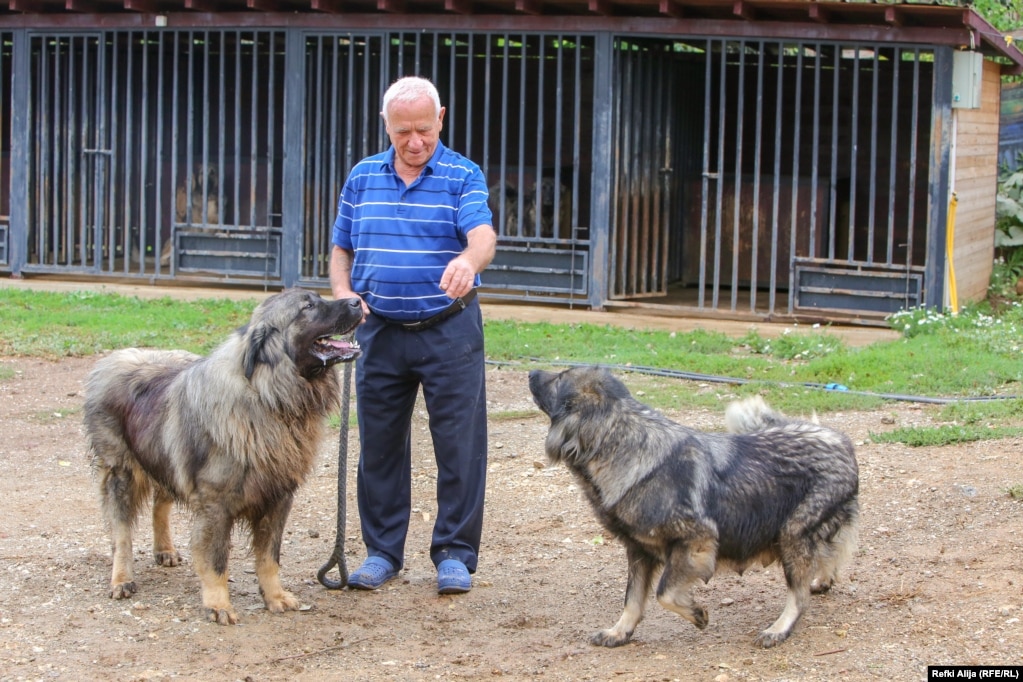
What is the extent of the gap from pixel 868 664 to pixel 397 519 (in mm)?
2198

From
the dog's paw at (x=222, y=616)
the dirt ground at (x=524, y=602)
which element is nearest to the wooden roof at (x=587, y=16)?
the dirt ground at (x=524, y=602)

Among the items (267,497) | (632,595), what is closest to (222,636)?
(267,497)

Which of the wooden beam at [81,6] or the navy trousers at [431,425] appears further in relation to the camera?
the wooden beam at [81,6]

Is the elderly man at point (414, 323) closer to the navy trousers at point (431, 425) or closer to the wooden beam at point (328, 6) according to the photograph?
the navy trousers at point (431, 425)

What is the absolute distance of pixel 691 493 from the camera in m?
4.79

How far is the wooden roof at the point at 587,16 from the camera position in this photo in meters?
11.1

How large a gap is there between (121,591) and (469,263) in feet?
7.00

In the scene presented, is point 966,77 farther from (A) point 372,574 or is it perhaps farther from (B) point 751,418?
(A) point 372,574

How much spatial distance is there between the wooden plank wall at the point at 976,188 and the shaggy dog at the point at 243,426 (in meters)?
8.40

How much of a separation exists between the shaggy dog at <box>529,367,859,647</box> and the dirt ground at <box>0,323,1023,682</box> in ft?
0.88

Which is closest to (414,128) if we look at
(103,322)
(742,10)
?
(742,10)

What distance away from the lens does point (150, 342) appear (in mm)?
10516

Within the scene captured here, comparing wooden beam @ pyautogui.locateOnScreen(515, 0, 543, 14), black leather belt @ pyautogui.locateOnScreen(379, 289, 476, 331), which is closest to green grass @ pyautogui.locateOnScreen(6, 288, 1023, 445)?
wooden beam @ pyautogui.locateOnScreen(515, 0, 543, 14)

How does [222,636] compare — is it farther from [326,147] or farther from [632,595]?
[326,147]
